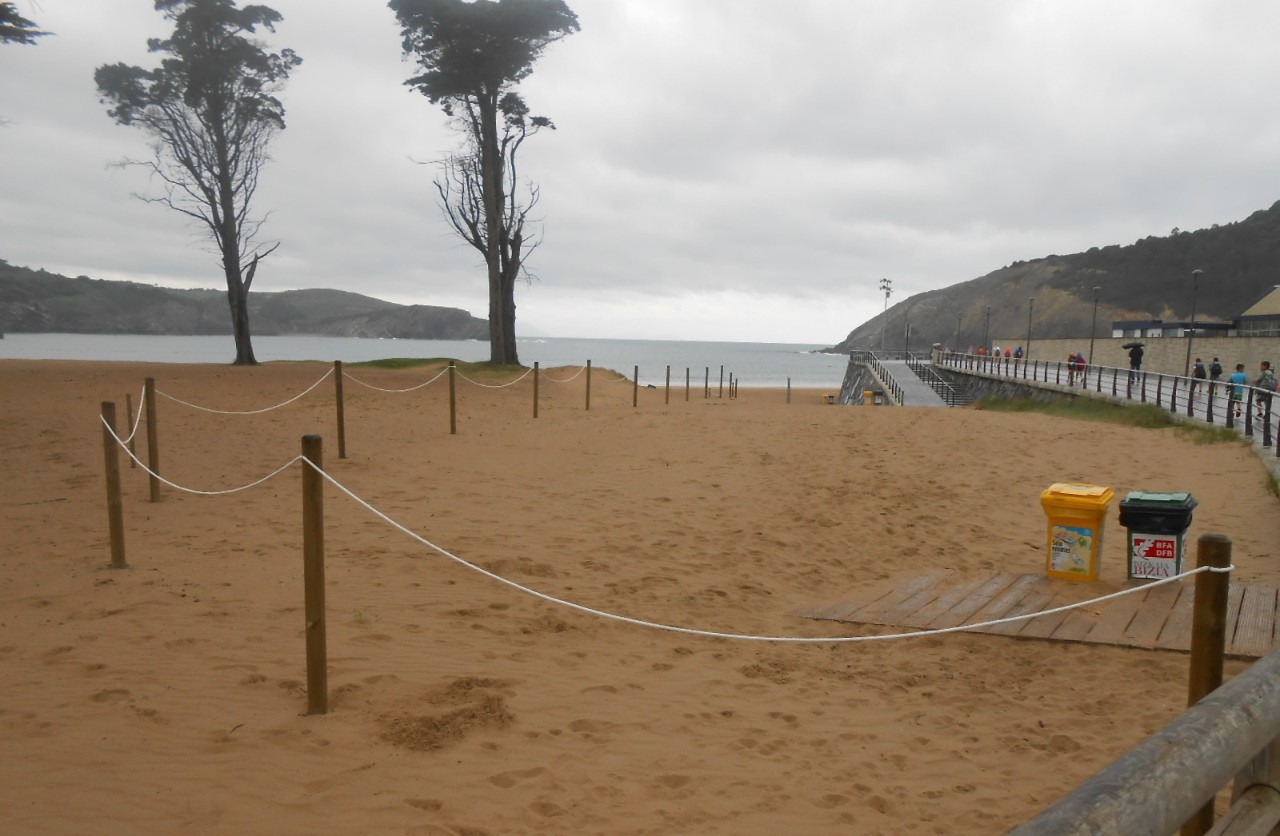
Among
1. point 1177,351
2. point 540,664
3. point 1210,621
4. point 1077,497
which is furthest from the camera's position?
point 1177,351

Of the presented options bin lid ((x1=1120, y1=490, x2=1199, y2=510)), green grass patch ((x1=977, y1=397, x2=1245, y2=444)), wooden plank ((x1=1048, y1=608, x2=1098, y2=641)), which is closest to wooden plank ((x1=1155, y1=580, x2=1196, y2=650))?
wooden plank ((x1=1048, y1=608, x2=1098, y2=641))

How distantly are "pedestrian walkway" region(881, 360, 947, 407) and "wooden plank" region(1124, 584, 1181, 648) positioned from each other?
30817 mm

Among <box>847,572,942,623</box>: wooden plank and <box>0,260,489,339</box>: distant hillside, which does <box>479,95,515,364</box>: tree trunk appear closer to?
<box>847,572,942,623</box>: wooden plank

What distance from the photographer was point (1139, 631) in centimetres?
598

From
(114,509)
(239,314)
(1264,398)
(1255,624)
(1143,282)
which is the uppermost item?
(1143,282)

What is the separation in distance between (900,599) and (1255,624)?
2335 mm

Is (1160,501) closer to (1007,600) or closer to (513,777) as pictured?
(1007,600)

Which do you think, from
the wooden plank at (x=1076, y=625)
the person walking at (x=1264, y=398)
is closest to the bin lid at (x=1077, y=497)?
the wooden plank at (x=1076, y=625)

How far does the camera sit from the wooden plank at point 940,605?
6.46 meters

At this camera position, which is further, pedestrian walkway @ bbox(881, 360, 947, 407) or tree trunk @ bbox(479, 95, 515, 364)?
pedestrian walkway @ bbox(881, 360, 947, 407)

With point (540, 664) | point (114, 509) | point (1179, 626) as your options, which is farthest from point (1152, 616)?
point (114, 509)

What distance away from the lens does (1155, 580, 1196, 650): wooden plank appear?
566 centimetres

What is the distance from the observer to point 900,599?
709 cm

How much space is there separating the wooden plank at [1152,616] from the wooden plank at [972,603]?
1.02 m
